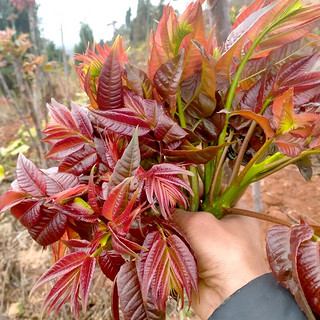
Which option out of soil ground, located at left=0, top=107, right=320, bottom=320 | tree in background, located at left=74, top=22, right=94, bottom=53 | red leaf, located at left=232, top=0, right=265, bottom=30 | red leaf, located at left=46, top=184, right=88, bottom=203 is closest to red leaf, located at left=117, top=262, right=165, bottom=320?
red leaf, located at left=46, top=184, right=88, bottom=203

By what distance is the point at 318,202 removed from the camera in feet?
7.07

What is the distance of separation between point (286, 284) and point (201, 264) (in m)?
0.20

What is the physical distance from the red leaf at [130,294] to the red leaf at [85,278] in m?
0.05

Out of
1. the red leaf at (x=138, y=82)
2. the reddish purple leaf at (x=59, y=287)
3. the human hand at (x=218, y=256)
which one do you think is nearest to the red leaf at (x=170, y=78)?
the red leaf at (x=138, y=82)

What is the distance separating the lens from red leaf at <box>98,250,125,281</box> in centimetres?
52

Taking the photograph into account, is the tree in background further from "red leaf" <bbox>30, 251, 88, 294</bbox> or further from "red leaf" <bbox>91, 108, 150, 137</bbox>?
"red leaf" <bbox>30, 251, 88, 294</bbox>

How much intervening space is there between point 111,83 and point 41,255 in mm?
1925

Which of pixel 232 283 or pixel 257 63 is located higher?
pixel 257 63

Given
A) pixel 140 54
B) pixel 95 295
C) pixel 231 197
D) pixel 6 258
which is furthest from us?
pixel 140 54

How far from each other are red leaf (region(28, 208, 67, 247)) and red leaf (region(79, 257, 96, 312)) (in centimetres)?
10

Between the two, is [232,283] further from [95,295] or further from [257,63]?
[95,295]

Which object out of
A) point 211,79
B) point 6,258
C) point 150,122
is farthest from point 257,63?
point 6,258

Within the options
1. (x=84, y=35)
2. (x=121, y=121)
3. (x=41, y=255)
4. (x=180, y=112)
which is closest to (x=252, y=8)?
(x=180, y=112)

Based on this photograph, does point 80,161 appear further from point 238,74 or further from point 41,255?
point 41,255
